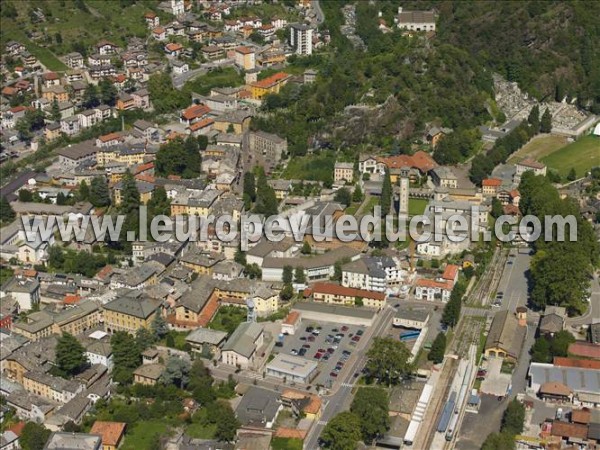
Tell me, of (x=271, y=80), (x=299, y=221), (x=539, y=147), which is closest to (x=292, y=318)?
(x=299, y=221)

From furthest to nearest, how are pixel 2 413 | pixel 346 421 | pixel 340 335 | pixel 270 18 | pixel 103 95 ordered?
pixel 270 18, pixel 103 95, pixel 340 335, pixel 2 413, pixel 346 421

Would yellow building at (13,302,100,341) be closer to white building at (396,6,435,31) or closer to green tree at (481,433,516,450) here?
green tree at (481,433,516,450)

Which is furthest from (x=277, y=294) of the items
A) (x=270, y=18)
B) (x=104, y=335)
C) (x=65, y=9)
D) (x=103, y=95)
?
(x=65, y=9)

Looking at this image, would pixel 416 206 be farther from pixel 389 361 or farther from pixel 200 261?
pixel 389 361

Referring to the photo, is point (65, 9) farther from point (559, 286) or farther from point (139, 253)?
point (559, 286)

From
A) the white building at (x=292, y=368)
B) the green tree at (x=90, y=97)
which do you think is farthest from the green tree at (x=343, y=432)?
the green tree at (x=90, y=97)

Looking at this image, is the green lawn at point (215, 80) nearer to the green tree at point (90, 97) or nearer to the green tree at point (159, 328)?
the green tree at point (90, 97)
